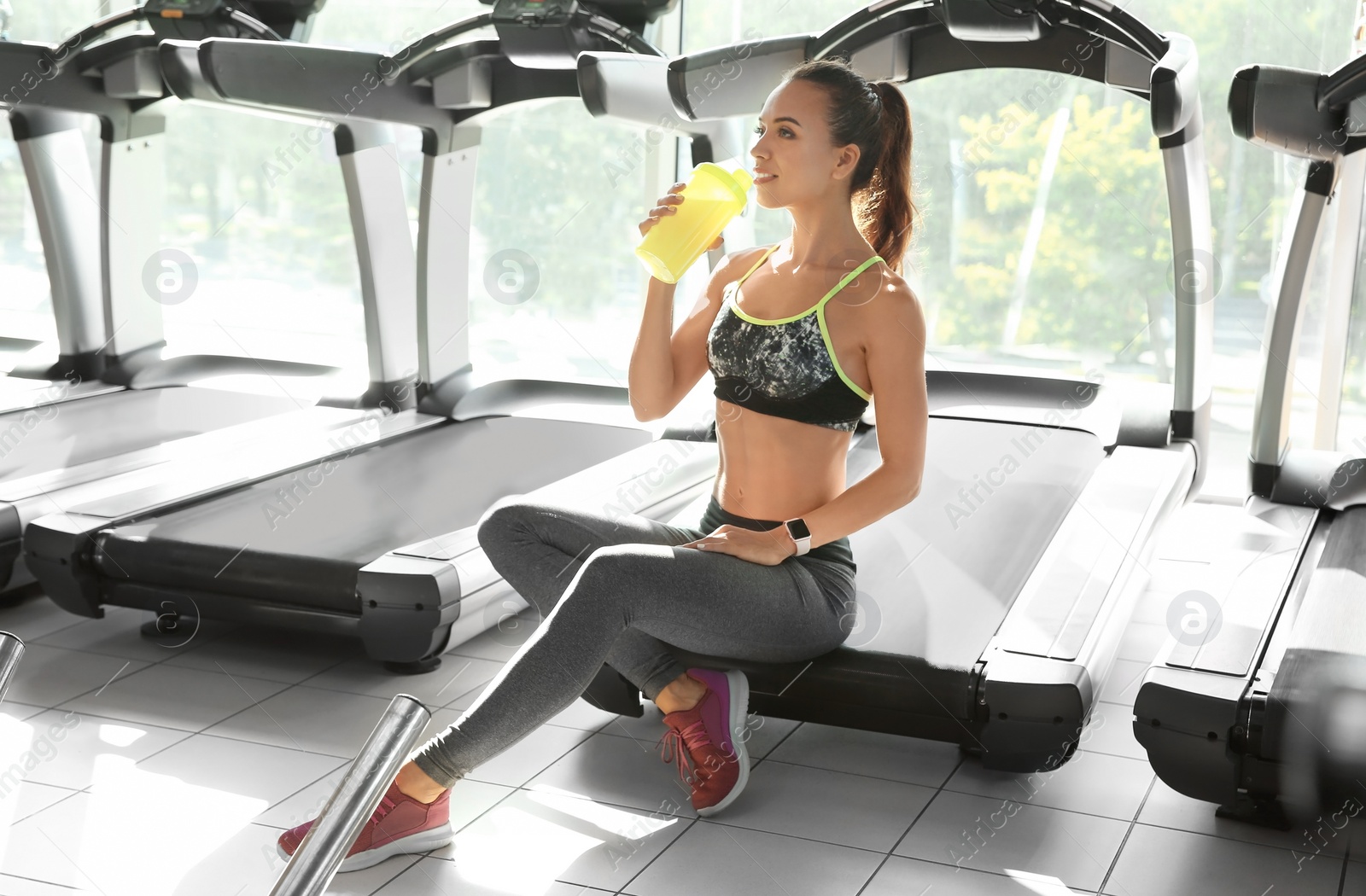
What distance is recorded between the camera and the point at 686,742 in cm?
211

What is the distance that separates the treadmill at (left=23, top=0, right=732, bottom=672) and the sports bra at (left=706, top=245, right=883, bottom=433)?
83 centimetres

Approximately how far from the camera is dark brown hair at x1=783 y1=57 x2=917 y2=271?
198cm

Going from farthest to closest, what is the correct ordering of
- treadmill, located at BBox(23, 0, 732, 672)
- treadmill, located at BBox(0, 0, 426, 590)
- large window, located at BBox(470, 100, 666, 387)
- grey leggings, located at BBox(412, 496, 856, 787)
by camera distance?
large window, located at BBox(470, 100, 666, 387)
treadmill, located at BBox(0, 0, 426, 590)
treadmill, located at BBox(23, 0, 732, 672)
grey leggings, located at BBox(412, 496, 856, 787)

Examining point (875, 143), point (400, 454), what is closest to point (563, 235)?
point (400, 454)

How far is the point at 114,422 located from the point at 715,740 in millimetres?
2573

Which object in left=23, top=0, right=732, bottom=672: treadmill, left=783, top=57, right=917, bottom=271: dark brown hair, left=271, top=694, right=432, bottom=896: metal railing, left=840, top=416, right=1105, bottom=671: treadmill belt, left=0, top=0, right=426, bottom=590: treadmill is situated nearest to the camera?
left=271, top=694, right=432, bottom=896: metal railing

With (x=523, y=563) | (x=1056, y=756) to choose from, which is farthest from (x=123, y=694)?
(x=1056, y=756)

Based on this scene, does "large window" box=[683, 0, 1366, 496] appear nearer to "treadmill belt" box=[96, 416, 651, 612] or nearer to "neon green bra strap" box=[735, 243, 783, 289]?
"treadmill belt" box=[96, 416, 651, 612]

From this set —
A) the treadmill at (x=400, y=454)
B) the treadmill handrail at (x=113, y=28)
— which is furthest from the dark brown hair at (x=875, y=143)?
the treadmill handrail at (x=113, y=28)

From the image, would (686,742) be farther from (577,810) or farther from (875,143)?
(875,143)

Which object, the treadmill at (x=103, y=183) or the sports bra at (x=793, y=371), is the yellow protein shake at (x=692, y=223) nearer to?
the sports bra at (x=793, y=371)

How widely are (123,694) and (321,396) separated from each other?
1645mm

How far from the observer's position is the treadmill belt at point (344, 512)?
2.67 m

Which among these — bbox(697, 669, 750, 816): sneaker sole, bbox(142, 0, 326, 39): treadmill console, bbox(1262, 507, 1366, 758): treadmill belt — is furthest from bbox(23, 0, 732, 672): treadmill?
bbox(1262, 507, 1366, 758): treadmill belt
